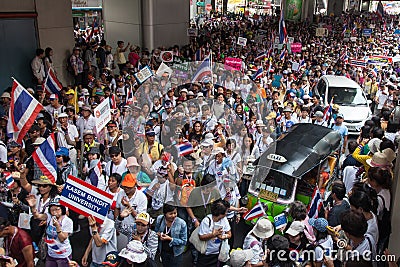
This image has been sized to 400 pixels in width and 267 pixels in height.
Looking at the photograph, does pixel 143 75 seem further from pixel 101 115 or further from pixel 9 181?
pixel 9 181

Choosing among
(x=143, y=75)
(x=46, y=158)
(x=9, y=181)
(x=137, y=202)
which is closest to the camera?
(x=137, y=202)

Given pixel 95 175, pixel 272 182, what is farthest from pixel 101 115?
pixel 272 182

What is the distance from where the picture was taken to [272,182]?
7.46m

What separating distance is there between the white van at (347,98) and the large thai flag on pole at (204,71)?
159 inches

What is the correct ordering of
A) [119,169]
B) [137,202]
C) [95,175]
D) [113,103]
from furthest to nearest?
[113,103] → [119,169] → [95,175] → [137,202]

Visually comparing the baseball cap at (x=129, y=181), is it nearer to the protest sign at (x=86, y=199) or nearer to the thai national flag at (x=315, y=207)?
the protest sign at (x=86, y=199)

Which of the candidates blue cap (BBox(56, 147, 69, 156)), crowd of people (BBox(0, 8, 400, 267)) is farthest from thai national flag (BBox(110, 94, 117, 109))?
blue cap (BBox(56, 147, 69, 156))

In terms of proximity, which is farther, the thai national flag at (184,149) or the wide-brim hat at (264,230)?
the thai national flag at (184,149)

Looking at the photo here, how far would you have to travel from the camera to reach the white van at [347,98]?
42.2 feet

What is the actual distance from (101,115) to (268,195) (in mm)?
3403

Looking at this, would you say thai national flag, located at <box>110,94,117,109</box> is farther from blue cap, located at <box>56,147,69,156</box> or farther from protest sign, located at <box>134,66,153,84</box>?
blue cap, located at <box>56,147,69,156</box>

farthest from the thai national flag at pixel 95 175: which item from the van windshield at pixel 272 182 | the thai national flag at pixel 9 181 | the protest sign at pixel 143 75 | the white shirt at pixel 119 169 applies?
the protest sign at pixel 143 75

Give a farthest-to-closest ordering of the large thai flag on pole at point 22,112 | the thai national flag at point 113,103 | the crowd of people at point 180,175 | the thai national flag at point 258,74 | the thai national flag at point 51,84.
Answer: the thai national flag at point 258,74 < the thai national flag at point 113,103 < the thai national flag at point 51,84 < the large thai flag on pole at point 22,112 < the crowd of people at point 180,175

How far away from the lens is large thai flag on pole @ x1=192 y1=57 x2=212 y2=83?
1178 cm
